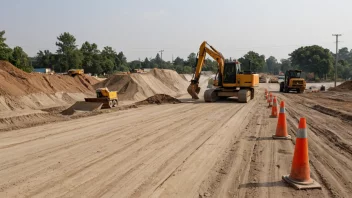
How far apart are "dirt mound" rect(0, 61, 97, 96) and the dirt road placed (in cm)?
1333

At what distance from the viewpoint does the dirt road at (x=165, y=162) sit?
4598 millimetres

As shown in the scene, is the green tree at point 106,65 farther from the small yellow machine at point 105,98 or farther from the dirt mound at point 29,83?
the small yellow machine at point 105,98

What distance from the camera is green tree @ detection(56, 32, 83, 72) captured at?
235 feet

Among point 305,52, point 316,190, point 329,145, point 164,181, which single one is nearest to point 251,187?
point 316,190

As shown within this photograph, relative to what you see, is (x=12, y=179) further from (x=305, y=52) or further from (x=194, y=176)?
(x=305, y=52)

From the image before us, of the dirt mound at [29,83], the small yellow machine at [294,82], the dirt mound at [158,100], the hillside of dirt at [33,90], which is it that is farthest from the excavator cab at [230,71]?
the dirt mound at [29,83]

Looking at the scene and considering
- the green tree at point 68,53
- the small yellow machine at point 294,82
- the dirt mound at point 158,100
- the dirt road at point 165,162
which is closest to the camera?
the dirt road at point 165,162

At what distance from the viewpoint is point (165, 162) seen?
6016 millimetres

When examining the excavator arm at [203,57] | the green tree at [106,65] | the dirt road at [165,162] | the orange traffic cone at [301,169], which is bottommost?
the dirt road at [165,162]

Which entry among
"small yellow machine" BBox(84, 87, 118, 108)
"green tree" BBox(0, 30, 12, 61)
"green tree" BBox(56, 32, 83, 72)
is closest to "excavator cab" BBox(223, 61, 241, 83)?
"small yellow machine" BBox(84, 87, 118, 108)

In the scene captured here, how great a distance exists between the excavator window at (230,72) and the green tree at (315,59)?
75.1m

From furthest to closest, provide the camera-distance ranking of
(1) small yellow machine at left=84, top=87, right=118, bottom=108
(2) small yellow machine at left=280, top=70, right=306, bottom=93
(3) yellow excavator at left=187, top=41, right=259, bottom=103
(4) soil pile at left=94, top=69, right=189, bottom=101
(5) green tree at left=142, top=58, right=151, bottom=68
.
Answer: (5) green tree at left=142, top=58, right=151, bottom=68
(2) small yellow machine at left=280, top=70, right=306, bottom=93
(4) soil pile at left=94, top=69, right=189, bottom=101
(3) yellow excavator at left=187, top=41, right=259, bottom=103
(1) small yellow machine at left=84, top=87, right=118, bottom=108

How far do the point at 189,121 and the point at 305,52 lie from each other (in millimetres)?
91169

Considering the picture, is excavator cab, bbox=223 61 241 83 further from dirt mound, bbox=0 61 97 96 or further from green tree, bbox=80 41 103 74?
green tree, bbox=80 41 103 74
